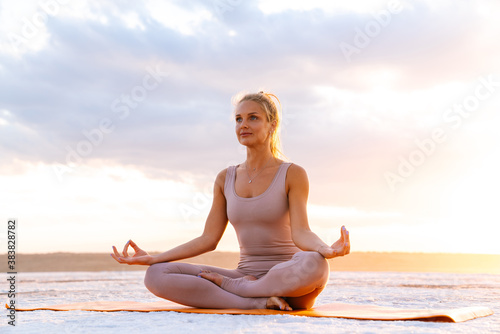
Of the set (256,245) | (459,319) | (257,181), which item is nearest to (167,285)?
(256,245)

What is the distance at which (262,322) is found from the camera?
11.6 ft

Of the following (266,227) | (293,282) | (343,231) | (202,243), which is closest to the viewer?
(343,231)

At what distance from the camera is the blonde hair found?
4844 millimetres

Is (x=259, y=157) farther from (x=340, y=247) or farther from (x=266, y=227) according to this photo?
(x=340, y=247)

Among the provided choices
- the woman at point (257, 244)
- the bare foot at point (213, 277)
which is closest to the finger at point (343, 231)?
the woman at point (257, 244)

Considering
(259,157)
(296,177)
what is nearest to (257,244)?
(296,177)

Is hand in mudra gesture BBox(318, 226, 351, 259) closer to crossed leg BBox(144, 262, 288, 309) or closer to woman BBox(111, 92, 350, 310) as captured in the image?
woman BBox(111, 92, 350, 310)

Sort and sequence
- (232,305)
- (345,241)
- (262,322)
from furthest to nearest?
(232,305) → (345,241) → (262,322)

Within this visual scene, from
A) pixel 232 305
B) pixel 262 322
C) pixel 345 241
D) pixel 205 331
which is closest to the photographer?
pixel 205 331

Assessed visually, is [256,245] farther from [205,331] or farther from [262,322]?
[205,331]

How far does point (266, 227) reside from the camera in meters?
4.63

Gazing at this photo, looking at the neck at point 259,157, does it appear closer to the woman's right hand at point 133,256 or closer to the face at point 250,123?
the face at point 250,123

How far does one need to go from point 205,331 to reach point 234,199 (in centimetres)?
170

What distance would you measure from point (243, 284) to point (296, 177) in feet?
3.19
